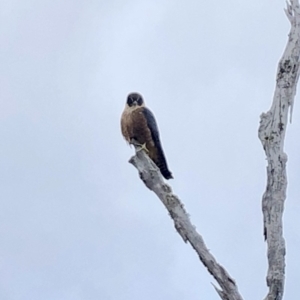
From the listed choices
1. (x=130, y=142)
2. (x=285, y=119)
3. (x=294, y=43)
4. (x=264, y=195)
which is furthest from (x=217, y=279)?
(x=130, y=142)

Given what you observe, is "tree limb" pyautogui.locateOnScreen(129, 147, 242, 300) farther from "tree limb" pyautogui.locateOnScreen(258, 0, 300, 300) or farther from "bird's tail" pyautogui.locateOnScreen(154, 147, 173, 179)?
"bird's tail" pyautogui.locateOnScreen(154, 147, 173, 179)

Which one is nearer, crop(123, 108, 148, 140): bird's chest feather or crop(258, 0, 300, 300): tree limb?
crop(258, 0, 300, 300): tree limb

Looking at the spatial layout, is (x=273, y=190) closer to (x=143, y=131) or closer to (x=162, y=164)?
(x=162, y=164)

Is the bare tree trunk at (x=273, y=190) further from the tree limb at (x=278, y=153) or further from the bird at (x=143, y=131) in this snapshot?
the bird at (x=143, y=131)

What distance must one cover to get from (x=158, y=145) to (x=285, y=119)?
210 inches

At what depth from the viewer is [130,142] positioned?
37.2 feet

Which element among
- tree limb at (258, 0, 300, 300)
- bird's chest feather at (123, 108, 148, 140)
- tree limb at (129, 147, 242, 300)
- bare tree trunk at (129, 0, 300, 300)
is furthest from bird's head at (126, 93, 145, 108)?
tree limb at (258, 0, 300, 300)

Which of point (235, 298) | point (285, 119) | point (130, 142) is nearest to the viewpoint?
point (235, 298)

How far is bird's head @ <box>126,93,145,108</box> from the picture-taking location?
11867 mm

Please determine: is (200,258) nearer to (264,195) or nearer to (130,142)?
(264,195)

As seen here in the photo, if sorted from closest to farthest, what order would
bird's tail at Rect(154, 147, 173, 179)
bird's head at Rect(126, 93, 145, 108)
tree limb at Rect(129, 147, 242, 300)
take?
tree limb at Rect(129, 147, 242, 300), bird's tail at Rect(154, 147, 173, 179), bird's head at Rect(126, 93, 145, 108)

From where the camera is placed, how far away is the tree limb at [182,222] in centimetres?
586

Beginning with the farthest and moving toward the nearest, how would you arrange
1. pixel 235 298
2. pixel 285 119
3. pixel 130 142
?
pixel 130 142
pixel 285 119
pixel 235 298

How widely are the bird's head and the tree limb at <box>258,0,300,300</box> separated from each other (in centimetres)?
554
